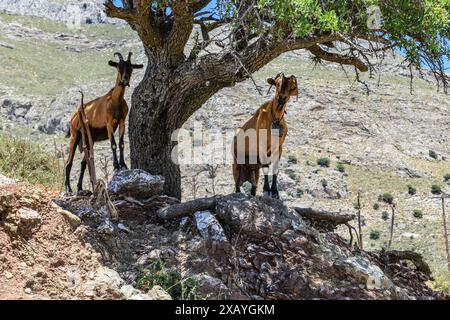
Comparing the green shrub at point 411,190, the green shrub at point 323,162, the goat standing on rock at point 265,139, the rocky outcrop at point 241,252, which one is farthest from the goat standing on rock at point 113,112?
the green shrub at point 323,162

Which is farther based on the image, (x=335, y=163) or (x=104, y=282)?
(x=335, y=163)

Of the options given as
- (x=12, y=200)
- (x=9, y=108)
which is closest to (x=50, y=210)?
(x=12, y=200)

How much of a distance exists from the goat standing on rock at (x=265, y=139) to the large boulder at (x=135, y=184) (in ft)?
4.03

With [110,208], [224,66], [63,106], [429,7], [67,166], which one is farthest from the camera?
[63,106]

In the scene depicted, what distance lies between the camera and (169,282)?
5.84m

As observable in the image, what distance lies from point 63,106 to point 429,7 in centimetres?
7553

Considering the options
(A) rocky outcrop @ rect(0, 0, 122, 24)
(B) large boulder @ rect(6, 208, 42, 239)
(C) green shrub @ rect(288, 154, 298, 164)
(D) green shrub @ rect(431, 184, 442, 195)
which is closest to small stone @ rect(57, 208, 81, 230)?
(B) large boulder @ rect(6, 208, 42, 239)

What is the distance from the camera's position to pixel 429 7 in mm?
6605

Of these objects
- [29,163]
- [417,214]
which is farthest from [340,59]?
[417,214]

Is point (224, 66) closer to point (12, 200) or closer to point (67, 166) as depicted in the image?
point (67, 166)

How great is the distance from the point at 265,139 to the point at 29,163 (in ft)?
21.0

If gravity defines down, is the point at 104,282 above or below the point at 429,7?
below

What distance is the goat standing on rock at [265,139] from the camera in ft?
24.1

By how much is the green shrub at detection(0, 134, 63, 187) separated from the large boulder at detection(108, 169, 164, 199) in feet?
11.2
